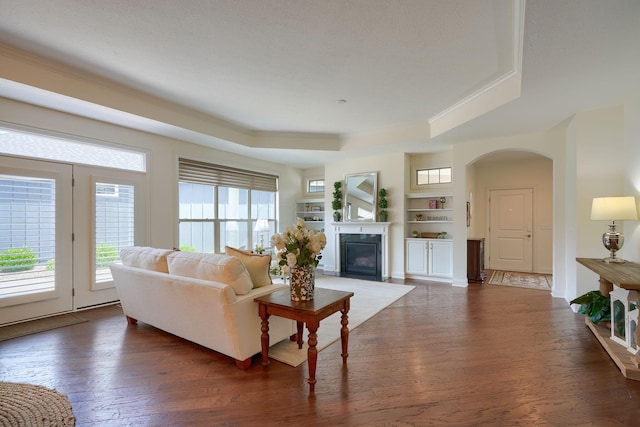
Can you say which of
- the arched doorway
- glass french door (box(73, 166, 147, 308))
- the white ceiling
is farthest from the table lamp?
glass french door (box(73, 166, 147, 308))

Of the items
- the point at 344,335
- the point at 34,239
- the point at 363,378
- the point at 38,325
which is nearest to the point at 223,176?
the point at 34,239

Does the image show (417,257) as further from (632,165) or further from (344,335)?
(344,335)

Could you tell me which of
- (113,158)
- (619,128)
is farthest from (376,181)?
(113,158)

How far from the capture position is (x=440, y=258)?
5902 millimetres

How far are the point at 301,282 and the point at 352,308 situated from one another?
6.40 feet

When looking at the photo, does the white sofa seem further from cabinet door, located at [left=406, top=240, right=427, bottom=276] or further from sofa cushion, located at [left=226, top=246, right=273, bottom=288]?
cabinet door, located at [left=406, top=240, right=427, bottom=276]

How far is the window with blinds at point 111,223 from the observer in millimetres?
4191

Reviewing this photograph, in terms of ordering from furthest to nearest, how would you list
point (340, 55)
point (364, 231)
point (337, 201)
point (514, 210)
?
1. point (514, 210)
2. point (337, 201)
3. point (364, 231)
4. point (340, 55)

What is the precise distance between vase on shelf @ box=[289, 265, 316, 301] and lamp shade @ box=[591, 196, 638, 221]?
10.4 ft

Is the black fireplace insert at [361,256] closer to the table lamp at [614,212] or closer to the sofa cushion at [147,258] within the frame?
the table lamp at [614,212]

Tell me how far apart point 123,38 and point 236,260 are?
2251 mm

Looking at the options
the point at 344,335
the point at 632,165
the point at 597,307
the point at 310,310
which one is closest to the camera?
the point at 310,310

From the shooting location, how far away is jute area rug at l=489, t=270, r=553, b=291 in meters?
5.48

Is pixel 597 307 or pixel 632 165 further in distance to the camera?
pixel 632 165
